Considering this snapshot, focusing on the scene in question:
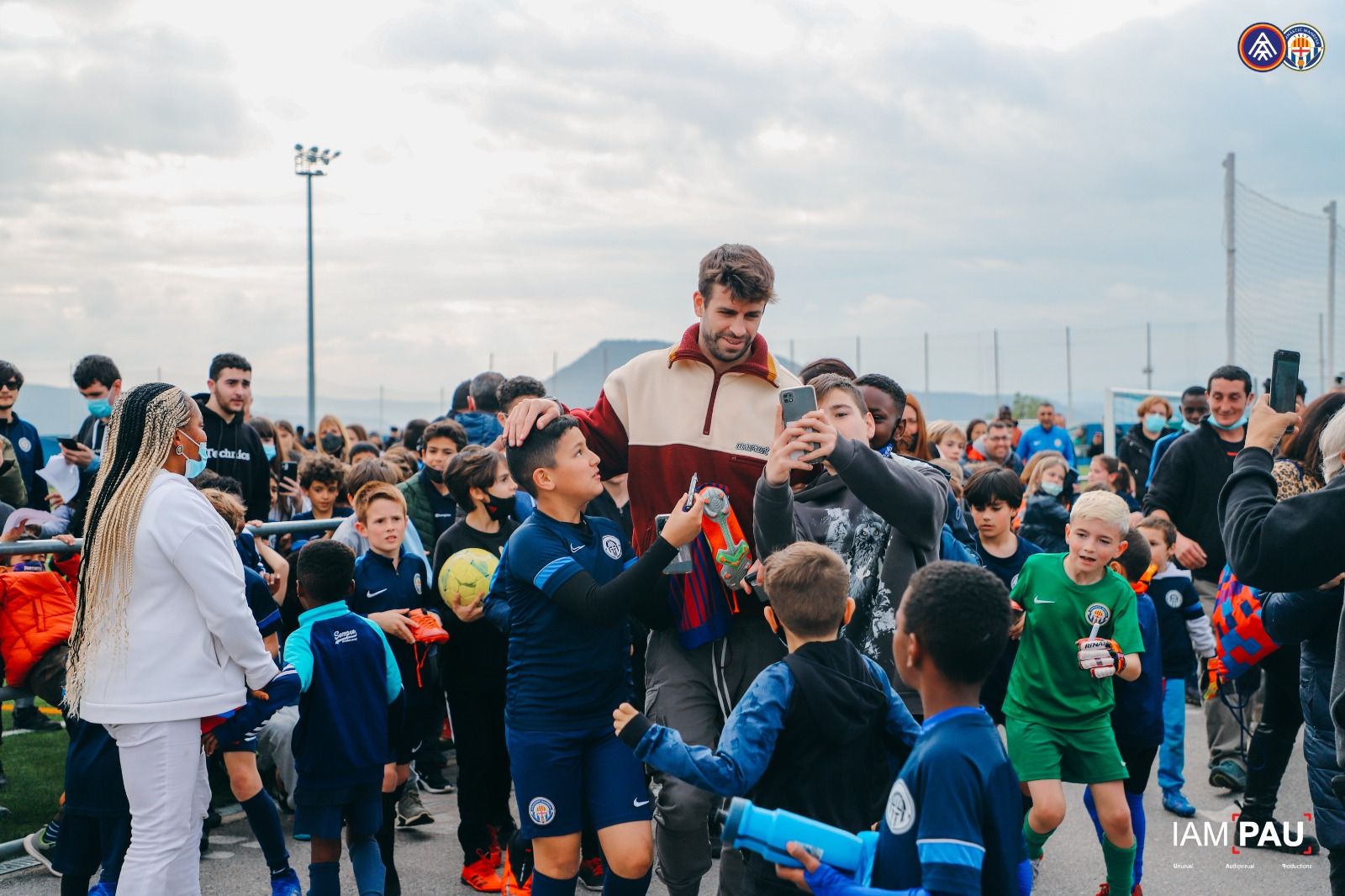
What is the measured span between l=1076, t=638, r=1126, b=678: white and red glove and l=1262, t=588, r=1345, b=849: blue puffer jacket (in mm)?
562

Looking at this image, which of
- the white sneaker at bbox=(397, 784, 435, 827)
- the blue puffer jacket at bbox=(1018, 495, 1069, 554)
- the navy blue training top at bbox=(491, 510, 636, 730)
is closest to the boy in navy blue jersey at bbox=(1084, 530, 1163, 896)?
the blue puffer jacket at bbox=(1018, 495, 1069, 554)

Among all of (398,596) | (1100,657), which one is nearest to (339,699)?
(398,596)

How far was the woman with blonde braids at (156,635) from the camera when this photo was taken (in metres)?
3.43

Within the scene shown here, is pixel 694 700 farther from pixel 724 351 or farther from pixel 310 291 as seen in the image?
pixel 310 291

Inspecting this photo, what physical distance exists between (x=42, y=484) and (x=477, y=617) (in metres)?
5.59

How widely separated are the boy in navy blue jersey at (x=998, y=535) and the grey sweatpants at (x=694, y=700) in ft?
6.57

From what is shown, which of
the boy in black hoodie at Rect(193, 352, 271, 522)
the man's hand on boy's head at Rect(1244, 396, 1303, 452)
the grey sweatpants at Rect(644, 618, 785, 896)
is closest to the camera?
the man's hand on boy's head at Rect(1244, 396, 1303, 452)

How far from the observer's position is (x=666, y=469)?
147 inches

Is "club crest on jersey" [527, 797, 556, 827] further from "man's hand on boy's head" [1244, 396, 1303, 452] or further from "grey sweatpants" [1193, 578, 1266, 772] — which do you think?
"grey sweatpants" [1193, 578, 1266, 772]

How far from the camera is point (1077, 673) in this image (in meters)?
4.36

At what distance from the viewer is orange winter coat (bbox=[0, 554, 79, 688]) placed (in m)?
4.76

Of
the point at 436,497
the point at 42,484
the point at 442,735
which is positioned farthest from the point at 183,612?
the point at 42,484

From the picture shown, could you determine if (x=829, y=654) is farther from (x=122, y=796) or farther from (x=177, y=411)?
(x=122, y=796)

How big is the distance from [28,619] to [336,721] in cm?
176
